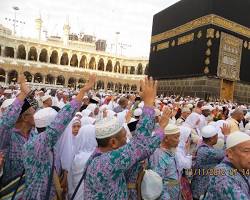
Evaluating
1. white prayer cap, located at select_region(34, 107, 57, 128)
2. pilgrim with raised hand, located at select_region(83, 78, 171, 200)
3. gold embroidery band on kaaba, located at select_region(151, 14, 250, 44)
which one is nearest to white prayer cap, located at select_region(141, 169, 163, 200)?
pilgrim with raised hand, located at select_region(83, 78, 171, 200)

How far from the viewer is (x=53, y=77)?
41.3 metres

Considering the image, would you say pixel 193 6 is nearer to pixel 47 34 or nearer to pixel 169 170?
pixel 169 170

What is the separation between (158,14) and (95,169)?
25344 millimetres

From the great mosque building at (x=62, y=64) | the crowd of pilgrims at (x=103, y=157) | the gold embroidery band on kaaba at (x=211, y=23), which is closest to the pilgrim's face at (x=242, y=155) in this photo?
the crowd of pilgrims at (x=103, y=157)

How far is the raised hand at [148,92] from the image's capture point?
212cm

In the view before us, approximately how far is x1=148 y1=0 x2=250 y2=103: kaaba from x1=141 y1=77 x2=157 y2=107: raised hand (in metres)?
18.3

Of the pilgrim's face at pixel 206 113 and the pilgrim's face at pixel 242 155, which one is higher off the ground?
the pilgrim's face at pixel 242 155

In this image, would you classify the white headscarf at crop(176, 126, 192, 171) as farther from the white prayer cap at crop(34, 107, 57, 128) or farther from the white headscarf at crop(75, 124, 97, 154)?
the white prayer cap at crop(34, 107, 57, 128)

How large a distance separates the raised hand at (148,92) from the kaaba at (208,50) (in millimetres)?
18336

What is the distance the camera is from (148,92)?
214cm

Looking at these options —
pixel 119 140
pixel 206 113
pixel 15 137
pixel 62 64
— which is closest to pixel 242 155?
pixel 119 140

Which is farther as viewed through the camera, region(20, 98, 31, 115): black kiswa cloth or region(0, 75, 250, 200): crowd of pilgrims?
region(20, 98, 31, 115): black kiswa cloth

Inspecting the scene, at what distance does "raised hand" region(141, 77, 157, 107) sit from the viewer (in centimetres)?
212

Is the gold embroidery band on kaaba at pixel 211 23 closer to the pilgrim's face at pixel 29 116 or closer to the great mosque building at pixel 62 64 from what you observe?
the great mosque building at pixel 62 64
